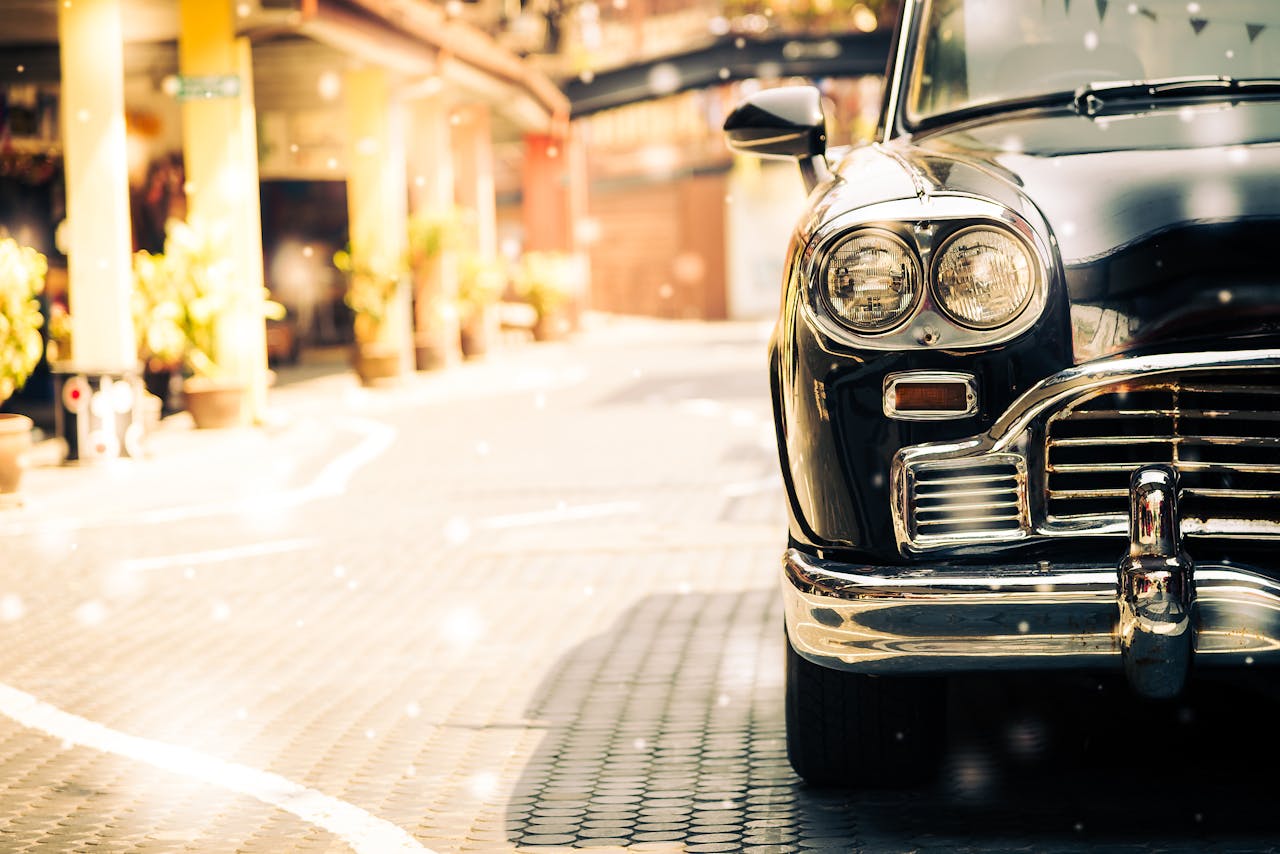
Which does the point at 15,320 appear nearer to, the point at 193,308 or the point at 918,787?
the point at 193,308

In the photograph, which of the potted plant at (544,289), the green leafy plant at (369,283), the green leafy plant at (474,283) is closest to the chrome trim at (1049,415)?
the green leafy plant at (369,283)

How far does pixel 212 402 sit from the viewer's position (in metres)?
14.4

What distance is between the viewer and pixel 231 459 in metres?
13.1

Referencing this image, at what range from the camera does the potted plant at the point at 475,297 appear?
23969 mm

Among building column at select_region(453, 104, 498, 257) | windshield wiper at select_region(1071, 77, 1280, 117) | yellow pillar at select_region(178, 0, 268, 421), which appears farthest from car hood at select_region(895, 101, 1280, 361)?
building column at select_region(453, 104, 498, 257)

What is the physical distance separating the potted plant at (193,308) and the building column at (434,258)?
290 inches

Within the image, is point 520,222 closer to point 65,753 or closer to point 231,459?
point 231,459

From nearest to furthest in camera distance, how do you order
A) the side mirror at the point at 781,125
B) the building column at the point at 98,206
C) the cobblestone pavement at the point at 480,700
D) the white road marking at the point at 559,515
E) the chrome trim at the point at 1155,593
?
the chrome trim at the point at 1155,593
the cobblestone pavement at the point at 480,700
the side mirror at the point at 781,125
the white road marking at the point at 559,515
the building column at the point at 98,206

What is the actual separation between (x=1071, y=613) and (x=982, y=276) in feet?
2.22

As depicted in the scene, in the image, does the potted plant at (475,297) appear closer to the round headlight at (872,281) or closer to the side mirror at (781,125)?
the side mirror at (781,125)

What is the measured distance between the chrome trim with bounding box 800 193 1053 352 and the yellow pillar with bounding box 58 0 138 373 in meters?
9.87

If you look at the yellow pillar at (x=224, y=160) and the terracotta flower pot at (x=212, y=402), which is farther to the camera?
the yellow pillar at (x=224, y=160)

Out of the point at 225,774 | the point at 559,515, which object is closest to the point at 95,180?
the point at 559,515

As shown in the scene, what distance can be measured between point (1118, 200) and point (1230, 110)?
680 millimetres
